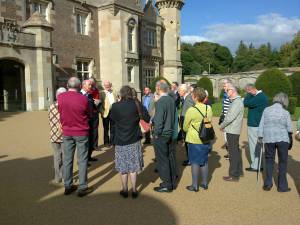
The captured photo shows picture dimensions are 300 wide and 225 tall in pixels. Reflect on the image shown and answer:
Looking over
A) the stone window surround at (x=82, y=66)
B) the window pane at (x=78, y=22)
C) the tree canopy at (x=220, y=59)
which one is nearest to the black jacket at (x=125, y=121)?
the stone window surround at (x=82, y=66)

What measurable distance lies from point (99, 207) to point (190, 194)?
1481 millimetres

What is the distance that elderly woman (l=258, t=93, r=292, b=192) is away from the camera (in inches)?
192

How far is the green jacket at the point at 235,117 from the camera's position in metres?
5.41

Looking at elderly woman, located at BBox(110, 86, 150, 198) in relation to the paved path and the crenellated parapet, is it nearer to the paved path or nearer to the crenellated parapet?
the paved path

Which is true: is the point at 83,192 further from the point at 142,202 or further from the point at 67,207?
the point at 142,202

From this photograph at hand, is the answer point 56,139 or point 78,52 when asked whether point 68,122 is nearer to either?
point 56,139

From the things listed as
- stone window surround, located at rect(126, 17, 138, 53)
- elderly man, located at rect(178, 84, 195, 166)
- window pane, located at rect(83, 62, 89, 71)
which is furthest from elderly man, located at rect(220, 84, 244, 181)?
stone window surround, located at rect(126, 17, 138, 53)

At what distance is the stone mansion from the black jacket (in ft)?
38.7

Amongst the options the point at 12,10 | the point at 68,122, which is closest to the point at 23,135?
the point at 68,122

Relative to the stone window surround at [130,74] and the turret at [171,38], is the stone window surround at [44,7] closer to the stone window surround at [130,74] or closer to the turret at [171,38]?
the stone window surround at [130,74]

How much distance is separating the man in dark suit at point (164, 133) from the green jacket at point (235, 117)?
1124 mm

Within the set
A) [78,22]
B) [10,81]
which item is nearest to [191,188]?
[10,81]

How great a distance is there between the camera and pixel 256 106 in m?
6.08

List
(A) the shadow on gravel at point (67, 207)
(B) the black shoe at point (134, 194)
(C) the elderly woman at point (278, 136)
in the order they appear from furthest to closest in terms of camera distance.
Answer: (C) the elderly woman at point (278, 136), (B) the black shoe at point (134, 194), (A) the shadow on gravel at point (67, 207)
